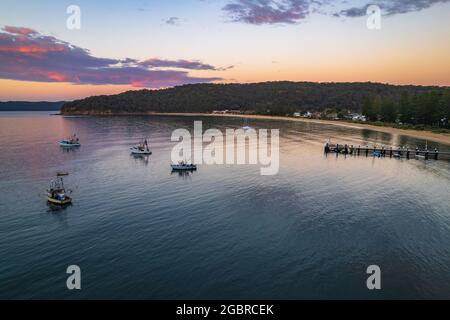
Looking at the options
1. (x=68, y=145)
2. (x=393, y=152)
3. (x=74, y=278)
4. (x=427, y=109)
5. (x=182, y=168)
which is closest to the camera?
(x=74, y=278)

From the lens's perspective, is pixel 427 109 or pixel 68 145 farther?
pixel 427 109

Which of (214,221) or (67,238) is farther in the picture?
(214,221)

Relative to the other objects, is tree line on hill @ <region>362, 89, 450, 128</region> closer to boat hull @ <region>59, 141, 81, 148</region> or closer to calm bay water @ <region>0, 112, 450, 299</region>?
calm bay water @ <region>0, 112, 450, 299</region>

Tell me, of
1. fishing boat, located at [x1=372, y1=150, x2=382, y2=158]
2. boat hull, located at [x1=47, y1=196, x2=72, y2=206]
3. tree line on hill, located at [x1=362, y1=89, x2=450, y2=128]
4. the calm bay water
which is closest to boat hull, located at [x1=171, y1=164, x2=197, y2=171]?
the calm bay water

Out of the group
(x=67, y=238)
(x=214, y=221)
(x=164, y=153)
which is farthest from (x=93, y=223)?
(x=164, y=153)

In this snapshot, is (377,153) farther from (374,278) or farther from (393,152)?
(374,278)

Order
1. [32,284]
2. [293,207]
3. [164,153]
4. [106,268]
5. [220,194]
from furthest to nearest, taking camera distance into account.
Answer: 1. [164,153]
2. [220,194]
3. [293,207]
4. [106,268]
5. [32,284]

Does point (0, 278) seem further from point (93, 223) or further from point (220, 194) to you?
point (220, 194)

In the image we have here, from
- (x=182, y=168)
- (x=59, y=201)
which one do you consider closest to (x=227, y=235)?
(x=59, y=201)
